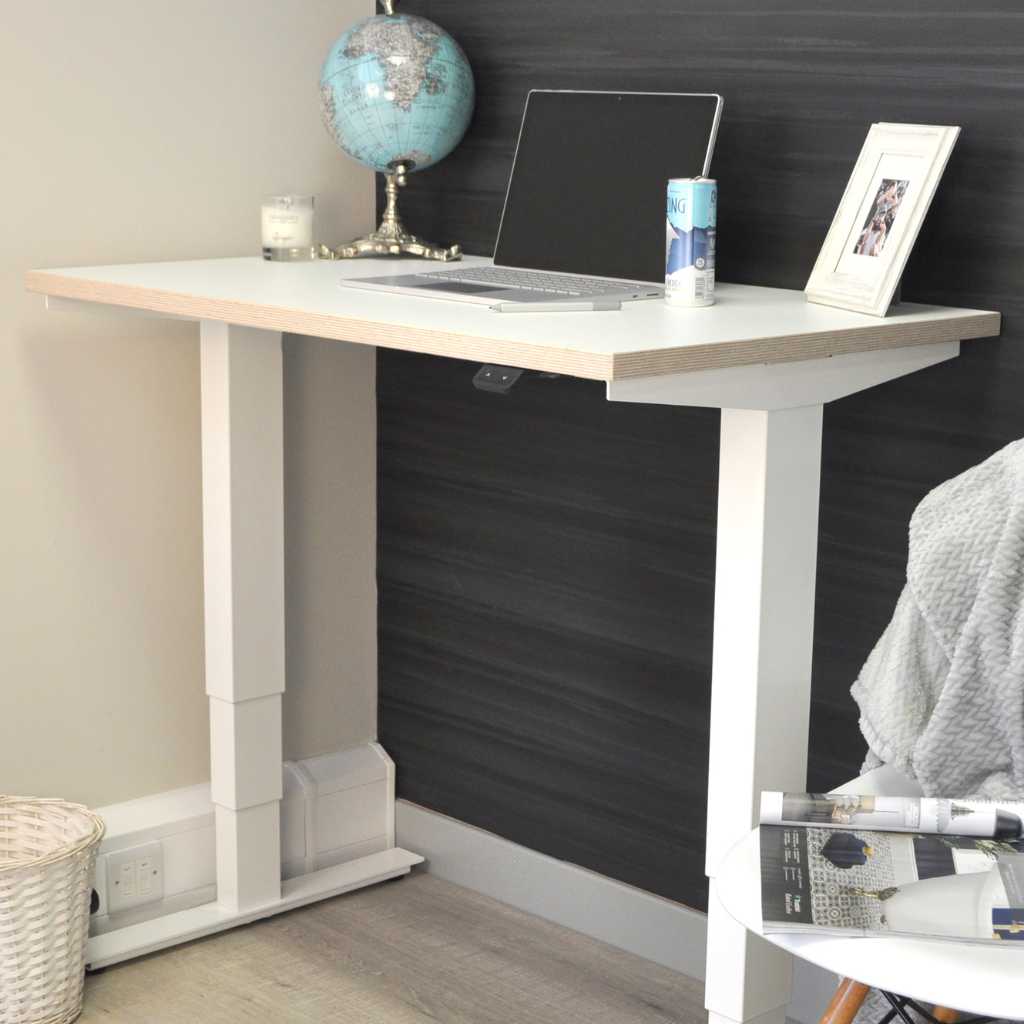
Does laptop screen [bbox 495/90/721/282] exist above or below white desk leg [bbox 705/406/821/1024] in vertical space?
above

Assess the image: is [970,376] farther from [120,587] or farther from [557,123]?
[120,587]

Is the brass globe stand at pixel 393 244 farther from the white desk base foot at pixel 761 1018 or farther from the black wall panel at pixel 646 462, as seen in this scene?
the white desk base foot at pixel 761 1018

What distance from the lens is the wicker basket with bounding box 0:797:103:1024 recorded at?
1.89 meters

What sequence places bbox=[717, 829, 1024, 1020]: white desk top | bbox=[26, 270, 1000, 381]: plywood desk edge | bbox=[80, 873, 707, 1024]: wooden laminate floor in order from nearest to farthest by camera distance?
bbox=[717, 829, 1024, 1020]: white desk top → bbox=[26, 270, 1000, 381]: plywood desk edge → bbox=[80, 873, 707, 1024]: wooden laminate floor

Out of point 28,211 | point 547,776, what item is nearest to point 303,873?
point 547,776

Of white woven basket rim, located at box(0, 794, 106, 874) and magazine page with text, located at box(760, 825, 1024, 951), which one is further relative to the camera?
white woven basket rim, located at box(0, 794, 106, 874)

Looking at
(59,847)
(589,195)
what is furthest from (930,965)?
(59,847)

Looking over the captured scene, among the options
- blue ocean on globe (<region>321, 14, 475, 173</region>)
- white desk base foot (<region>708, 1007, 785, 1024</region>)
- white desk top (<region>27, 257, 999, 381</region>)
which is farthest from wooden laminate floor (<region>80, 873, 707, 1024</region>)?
blue ocean on globe (<region>321, 14, 475, 173</region>)

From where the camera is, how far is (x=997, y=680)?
128 cm

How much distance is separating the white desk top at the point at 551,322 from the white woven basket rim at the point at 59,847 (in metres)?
0.68

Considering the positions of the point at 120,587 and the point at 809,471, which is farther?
the point at 120,587

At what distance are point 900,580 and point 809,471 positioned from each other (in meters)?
0.34

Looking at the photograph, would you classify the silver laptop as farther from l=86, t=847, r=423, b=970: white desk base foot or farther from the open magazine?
l=86, t=847, r=423, b=970: white desk base foot

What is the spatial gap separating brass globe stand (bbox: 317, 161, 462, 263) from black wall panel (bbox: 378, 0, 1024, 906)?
10 centimetres
